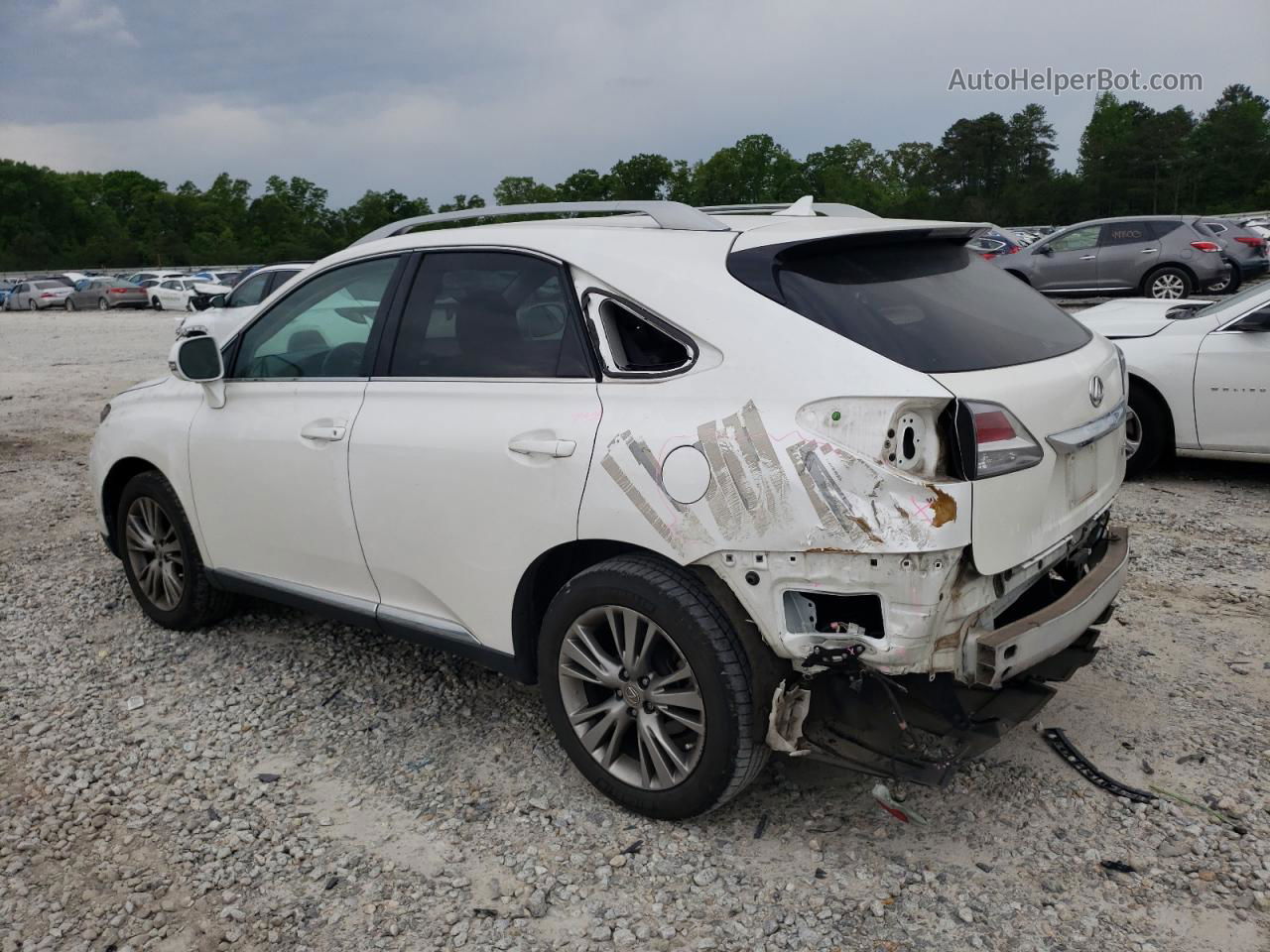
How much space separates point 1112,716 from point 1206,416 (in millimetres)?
3755

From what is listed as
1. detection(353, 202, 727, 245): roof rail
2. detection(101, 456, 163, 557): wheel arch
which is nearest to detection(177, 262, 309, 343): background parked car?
detection(101, 456, 163, 557): wheel arch

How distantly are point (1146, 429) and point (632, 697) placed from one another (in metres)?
5.22

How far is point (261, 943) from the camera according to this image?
283cm

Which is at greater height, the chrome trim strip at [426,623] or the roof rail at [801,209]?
the roof rail at [801,209]

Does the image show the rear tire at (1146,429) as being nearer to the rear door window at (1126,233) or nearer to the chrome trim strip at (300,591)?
the chrome trim strip at (300,591)

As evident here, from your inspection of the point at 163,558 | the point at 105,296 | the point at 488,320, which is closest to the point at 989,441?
the point at 488,320

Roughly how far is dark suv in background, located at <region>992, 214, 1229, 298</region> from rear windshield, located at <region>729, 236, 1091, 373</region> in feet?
48.3

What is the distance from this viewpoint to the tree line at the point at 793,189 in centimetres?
7800

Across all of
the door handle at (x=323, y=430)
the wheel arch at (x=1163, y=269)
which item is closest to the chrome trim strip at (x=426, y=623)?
the door handle at (x=323, y=430)

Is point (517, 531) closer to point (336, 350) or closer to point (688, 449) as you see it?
point (688, 449)

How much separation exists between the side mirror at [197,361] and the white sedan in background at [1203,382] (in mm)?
5549

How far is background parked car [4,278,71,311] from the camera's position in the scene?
140ft

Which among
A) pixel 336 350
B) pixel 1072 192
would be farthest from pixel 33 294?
pixel 1072 192

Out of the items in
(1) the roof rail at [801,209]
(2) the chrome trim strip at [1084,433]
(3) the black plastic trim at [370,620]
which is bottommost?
(3) the black plastic trim at [370,620]
